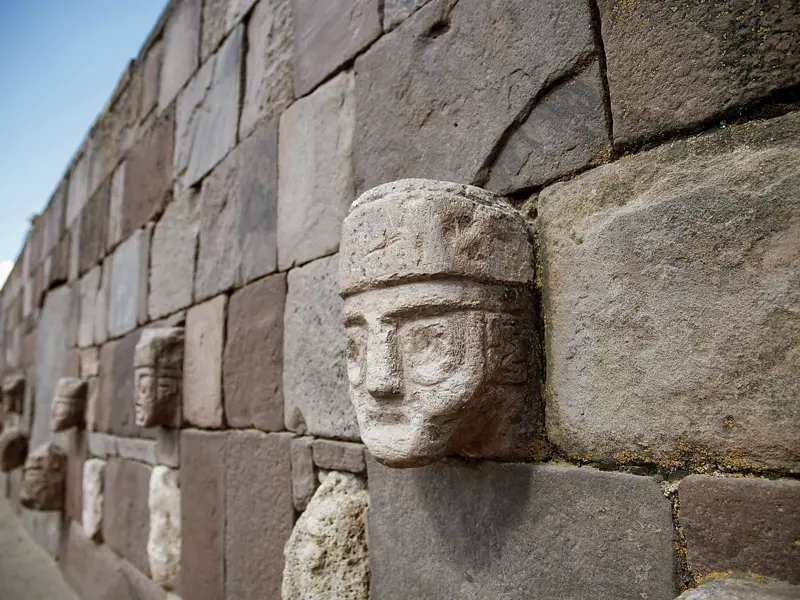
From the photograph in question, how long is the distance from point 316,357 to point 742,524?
4.44 feet

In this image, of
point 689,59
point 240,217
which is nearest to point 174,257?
point 240,217

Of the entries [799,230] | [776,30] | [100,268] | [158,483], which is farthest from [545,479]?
[100,268]

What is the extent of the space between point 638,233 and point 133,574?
336 centimetres

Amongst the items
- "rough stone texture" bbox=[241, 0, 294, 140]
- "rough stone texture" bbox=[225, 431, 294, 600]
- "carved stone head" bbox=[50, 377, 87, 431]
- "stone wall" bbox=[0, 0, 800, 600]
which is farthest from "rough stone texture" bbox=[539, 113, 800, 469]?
"carved stone head" bbox=[50, 377, 87, 431]

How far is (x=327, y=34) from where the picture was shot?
7.00 ft

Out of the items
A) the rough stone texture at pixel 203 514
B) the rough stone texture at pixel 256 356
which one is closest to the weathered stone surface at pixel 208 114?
the rough stone texture at pixel 256 356

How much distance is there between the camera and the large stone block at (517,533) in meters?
1.08

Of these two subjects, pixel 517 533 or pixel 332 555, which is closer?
pixel 517 533

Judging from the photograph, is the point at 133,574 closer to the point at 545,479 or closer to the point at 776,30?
the point at 545,479

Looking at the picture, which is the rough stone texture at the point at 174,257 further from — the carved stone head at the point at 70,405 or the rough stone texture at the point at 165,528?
the carved stone head at the point at 70,405

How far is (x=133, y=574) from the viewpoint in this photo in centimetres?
330

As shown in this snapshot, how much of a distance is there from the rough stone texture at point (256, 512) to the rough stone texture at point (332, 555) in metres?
0.35

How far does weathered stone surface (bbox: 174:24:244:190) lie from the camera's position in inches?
109

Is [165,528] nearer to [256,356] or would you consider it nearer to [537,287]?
[256,356]
